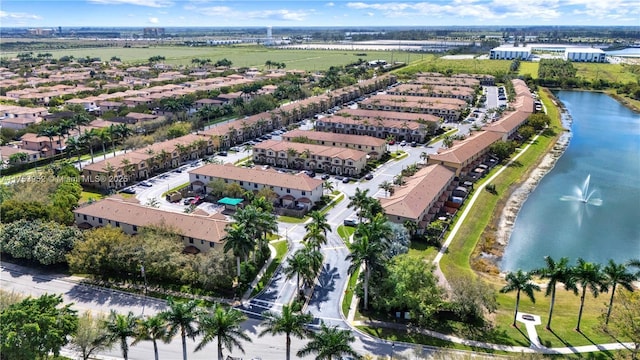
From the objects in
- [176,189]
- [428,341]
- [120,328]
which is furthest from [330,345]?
[176,189]

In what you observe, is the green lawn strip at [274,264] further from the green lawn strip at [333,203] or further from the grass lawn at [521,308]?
the grass lawn at [521,308]

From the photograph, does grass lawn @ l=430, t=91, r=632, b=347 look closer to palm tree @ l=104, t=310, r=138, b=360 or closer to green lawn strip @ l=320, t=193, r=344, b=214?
green lawn strip @ l=320, t=193, r=344, b=214

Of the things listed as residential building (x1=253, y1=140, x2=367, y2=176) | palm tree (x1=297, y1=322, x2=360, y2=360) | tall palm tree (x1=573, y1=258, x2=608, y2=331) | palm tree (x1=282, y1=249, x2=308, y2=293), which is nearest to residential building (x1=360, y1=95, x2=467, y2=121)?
residential building (x1=253, y1=140, x2=367, y2=176)

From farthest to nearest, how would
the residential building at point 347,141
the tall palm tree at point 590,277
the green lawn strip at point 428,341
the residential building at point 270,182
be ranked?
the residential building at point 347,141 → the residential building at point 270,182 → the tall palm tree at point 590,277 → the green lawn strip at point 428,341

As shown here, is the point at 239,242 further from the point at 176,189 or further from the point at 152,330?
the point at 176,189

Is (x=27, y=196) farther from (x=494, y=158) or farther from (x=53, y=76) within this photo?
(x=53, y=76)

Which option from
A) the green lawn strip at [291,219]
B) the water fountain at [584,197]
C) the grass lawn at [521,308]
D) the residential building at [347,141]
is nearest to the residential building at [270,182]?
the green lawn strip at [291,219]
